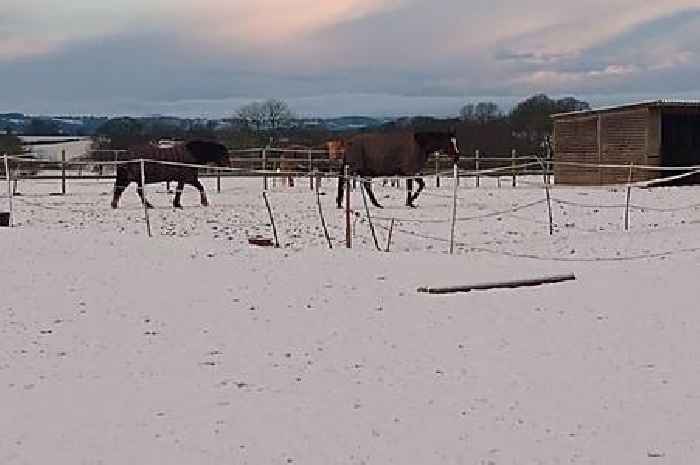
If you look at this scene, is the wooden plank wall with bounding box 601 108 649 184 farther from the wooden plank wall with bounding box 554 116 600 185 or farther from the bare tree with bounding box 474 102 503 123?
the bare tree with bounding box 474 102 503 123

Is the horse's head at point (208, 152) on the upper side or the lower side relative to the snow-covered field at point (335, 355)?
upper

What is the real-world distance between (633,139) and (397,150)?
813cm

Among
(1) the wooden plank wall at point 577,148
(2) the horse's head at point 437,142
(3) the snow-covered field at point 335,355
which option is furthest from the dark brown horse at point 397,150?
(3) the snow-covered field at point 335,355

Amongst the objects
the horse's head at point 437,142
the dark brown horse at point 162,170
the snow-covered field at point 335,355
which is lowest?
the snow-covered field at point 335,355

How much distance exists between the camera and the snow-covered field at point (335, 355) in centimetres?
455

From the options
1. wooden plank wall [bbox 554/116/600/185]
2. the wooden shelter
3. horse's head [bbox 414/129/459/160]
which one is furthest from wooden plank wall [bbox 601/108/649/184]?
horse's head [bbox 414/129/459/160]

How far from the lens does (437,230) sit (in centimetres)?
1500

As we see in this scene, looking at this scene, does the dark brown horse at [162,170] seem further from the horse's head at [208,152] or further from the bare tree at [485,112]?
the bare tree at [485,112]

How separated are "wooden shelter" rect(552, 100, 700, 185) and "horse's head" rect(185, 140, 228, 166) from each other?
35.7 ft

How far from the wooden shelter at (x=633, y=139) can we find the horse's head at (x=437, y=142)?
691 cm

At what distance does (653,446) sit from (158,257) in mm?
6397

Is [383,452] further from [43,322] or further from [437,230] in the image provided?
[437,230]

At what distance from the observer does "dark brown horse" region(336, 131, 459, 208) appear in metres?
20.6

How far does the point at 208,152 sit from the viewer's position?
20562 millimetres
